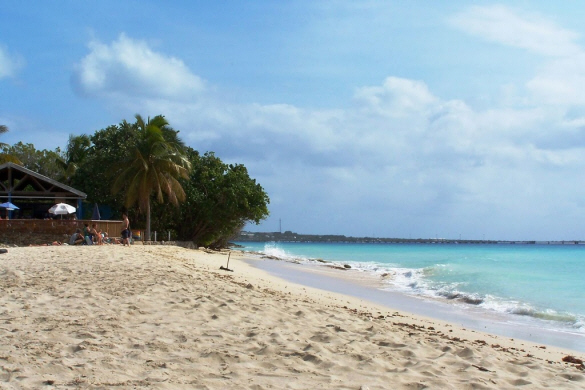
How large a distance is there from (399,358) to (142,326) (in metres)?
2.85

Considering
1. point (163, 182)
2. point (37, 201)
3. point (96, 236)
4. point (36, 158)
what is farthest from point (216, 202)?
point (36, 158)

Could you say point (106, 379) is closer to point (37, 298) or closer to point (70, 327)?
point (70, 327)

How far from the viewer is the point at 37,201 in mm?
A: 30375

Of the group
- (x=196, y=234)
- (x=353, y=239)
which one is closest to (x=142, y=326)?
(x=196, y=234)

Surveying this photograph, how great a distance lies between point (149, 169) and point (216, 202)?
770 cm

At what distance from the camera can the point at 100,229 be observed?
73.3ft

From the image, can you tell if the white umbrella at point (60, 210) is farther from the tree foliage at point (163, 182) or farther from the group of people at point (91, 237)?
the tree foliage at point (163, 182)

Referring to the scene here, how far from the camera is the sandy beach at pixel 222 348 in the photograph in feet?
14.3

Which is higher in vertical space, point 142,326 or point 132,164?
point 132,164

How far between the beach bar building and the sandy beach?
48.3ft

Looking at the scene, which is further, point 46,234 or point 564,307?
point 46,234

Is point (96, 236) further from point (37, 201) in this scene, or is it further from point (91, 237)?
point (37, 201)

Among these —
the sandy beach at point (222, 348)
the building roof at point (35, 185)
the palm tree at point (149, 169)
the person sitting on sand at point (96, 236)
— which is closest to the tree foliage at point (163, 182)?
the palm tree at point (149, 169)

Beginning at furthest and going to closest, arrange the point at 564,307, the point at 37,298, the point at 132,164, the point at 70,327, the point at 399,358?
the point at 132,164
the point at 564,307
the point at 37,298
the point at 70,327
the point at 399,358
